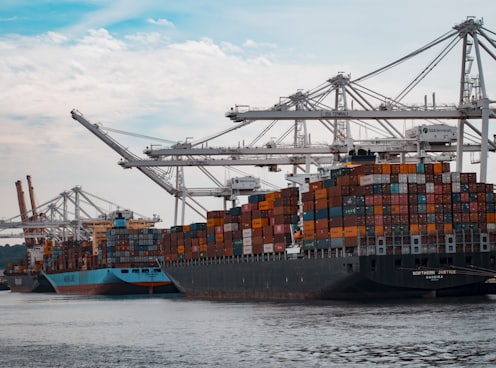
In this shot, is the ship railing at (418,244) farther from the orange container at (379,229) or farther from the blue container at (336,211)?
the blue container at (336,211)

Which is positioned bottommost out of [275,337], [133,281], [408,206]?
[275,337]

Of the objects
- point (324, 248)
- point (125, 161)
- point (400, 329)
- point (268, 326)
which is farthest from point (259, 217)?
point (400, 329)

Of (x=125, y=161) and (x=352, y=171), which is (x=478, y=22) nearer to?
(x=352, y=171)

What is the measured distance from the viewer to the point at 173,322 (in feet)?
181

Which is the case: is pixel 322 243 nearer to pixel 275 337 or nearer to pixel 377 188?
pixel 377 188

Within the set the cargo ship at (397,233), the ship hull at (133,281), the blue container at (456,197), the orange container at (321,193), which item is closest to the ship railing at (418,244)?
the cargo ship at (397,233)

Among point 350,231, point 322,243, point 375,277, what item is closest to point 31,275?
point 322,243

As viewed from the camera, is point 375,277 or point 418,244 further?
point 418,244

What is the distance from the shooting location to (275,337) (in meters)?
43.3

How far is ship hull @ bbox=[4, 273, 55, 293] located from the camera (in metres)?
153

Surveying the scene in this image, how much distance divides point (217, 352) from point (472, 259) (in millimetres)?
27384

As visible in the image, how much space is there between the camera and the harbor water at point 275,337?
36.4 m

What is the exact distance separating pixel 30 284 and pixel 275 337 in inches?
4813

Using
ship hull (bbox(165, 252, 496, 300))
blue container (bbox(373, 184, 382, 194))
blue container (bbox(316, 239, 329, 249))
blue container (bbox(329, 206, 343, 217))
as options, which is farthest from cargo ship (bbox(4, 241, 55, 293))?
blue container (bbox(373, 184, 382, 194))
